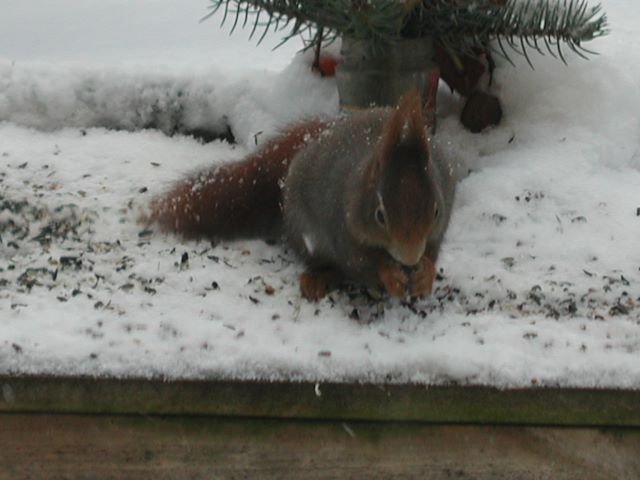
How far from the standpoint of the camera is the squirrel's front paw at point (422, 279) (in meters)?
1.16

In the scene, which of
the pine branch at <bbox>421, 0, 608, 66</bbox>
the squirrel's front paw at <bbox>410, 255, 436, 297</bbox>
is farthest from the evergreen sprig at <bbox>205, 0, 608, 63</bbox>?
the squirrel's front paw at <bbox>410, 255, 436, 297</bbox>

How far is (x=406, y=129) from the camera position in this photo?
105 centimetres

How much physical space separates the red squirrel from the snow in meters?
0.04

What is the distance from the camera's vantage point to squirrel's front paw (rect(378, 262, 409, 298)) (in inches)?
45.4

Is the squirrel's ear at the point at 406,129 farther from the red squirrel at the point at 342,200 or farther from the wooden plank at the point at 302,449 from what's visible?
the wooden plank at the point at 302,449

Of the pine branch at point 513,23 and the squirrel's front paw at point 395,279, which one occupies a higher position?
the pine branch at point 513,23

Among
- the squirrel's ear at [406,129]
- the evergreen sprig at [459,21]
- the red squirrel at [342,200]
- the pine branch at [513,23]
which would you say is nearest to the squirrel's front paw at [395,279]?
the red squirrel at [342,200]

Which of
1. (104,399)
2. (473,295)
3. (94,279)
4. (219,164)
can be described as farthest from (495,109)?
(104,399)

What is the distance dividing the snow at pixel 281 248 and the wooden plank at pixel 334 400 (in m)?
0.01

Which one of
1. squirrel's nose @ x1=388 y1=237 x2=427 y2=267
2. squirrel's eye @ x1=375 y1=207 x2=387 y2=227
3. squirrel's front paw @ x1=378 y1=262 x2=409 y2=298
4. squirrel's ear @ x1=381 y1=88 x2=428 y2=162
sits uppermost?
squirrel's ear @ x1=381 y1=88 x2=428 y2=162

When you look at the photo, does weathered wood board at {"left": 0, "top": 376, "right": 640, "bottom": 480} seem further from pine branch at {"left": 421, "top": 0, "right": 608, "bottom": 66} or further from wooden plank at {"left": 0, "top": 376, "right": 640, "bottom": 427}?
pine branch at {"left": 421, "top": 0, "right": 608, "bottom": 66}

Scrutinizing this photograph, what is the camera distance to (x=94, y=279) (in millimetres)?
1247

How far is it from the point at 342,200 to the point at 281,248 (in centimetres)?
23

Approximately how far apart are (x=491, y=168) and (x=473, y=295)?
47cm
